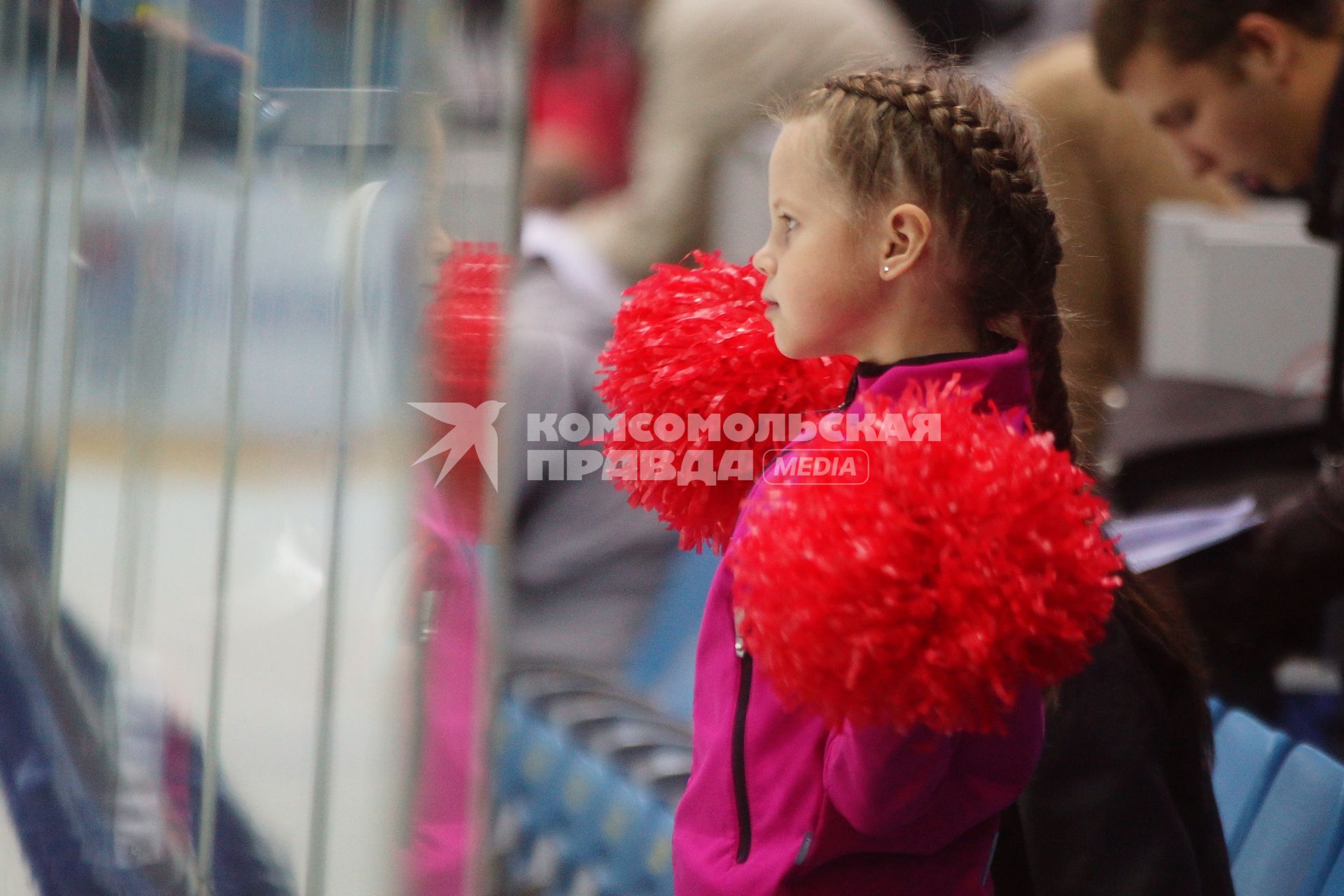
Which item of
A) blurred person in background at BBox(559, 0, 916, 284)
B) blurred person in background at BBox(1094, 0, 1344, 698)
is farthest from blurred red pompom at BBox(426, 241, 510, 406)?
blurred person in background at BBox(559, 0, 916, 284)

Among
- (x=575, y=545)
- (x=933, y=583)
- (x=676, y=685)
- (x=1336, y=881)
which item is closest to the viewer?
(x=933, y=583)

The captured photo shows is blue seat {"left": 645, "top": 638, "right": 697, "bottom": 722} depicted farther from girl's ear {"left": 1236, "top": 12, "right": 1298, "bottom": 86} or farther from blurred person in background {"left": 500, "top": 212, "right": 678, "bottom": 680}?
girl's ear {"left": 1236, "top": 12, "right": 1298, "bottom": 86}

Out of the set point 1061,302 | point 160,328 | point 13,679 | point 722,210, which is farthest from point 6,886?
point 722,210

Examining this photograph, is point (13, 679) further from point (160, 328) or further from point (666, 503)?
point (666, 503)

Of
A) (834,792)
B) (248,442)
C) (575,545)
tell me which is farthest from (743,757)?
(575,545)

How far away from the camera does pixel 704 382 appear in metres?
0.68

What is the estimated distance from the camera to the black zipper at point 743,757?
0.62 m

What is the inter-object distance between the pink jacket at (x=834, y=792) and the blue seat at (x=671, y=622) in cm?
97

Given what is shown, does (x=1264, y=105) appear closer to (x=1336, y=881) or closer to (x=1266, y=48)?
(x=1266, y=48)

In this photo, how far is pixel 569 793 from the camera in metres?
1.40

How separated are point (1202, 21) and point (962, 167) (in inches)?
27.9

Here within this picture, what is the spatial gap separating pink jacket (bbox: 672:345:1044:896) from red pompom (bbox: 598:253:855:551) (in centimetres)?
6

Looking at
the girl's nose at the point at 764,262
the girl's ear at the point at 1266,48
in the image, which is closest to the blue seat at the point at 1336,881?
the girl's nose at the point at 764,262

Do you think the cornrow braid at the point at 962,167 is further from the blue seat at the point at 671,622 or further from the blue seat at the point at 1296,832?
the blue seat at the point at 671,622
